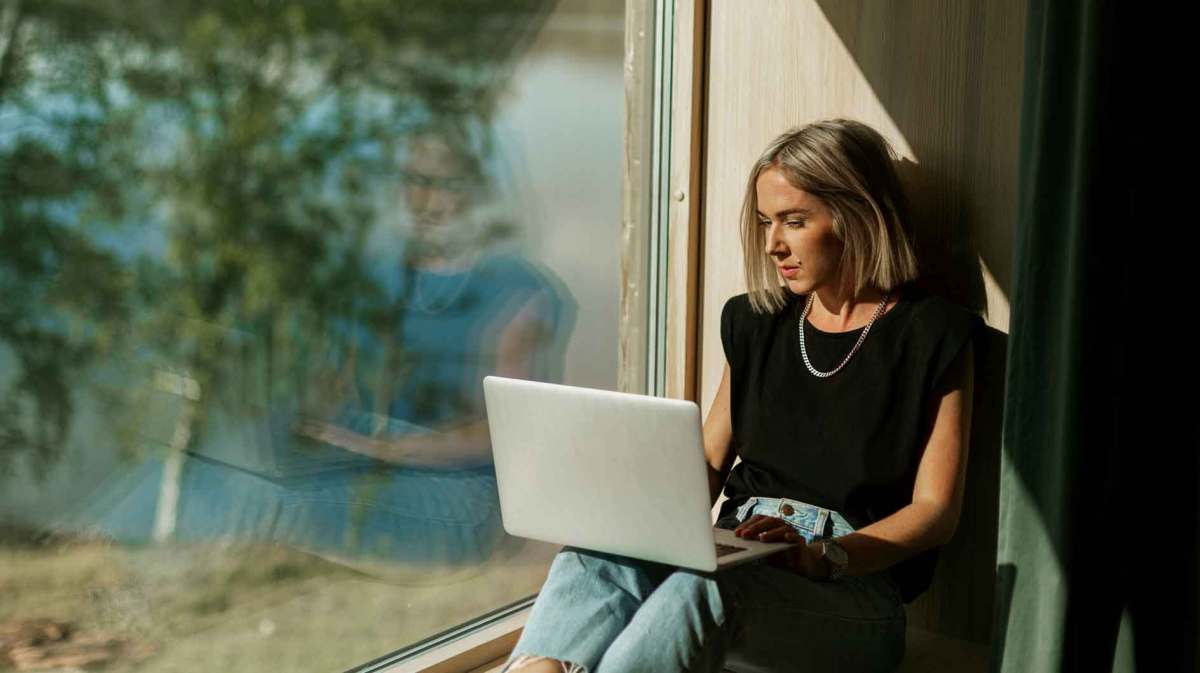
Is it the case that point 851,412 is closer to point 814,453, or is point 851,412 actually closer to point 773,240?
point 814,453

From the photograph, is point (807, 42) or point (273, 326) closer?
point (273, 326)

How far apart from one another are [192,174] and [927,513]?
130 cm

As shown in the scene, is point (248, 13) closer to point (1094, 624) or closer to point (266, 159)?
point (266, 159)

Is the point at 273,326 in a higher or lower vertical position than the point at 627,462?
higher

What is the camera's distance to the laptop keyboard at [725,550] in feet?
5.46

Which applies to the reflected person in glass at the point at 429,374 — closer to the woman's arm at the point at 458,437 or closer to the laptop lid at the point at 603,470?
the woman's arm at the point at 458,437

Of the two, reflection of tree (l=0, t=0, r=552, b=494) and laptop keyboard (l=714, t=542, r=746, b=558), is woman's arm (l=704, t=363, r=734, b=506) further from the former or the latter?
reflection of tree (l=0, t=0, r=552, b=494)

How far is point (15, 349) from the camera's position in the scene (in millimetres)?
1609

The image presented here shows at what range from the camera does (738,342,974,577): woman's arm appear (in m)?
1.80

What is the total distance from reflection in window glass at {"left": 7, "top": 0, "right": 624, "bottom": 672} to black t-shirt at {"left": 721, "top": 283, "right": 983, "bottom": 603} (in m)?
0.57

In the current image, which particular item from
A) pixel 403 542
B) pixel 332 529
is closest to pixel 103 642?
pixel 332 529

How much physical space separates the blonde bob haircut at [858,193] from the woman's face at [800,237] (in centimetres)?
1

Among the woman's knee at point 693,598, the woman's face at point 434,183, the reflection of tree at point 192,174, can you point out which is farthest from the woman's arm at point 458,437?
the woman's knee at point 693,598

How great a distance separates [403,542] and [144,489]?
0.58 m
